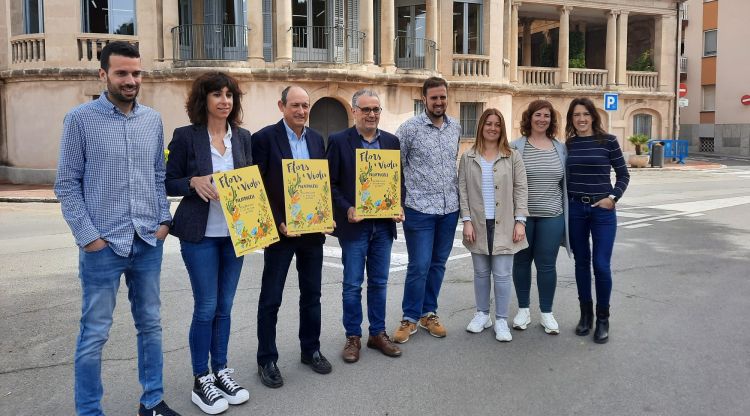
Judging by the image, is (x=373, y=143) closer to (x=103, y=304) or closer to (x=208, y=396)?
(x=208, y=396)

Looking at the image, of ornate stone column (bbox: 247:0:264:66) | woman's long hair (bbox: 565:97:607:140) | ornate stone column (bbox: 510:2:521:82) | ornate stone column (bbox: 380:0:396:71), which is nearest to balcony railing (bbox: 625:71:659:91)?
ornate stone column (bbox: 510:2:521:82)

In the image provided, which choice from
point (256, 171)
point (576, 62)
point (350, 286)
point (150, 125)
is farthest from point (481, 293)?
point (576, 62)

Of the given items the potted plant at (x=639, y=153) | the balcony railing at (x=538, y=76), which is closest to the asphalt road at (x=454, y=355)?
the potted plant at (x=639, y=153)

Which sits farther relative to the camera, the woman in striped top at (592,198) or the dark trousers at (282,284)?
the woman in striped top at (592,198)

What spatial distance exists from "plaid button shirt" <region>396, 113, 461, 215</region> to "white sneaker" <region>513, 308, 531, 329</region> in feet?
4.19

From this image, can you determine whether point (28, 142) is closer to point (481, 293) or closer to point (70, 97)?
point (70, 97)

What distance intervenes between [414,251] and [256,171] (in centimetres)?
182

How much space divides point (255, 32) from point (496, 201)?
1720cm

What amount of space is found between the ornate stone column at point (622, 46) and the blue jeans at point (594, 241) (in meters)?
30.0

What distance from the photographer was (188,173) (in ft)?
13.6

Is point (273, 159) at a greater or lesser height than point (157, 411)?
greater

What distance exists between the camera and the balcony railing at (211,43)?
71.2 ft

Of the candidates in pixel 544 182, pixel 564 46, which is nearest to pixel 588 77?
pixel 564 46

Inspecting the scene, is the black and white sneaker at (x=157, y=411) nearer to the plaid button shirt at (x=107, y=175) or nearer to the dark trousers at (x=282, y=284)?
the dark trousers at (x=282, y=284)
